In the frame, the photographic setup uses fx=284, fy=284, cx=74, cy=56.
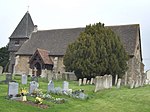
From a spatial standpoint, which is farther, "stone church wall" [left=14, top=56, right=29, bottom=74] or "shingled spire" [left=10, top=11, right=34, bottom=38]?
"shingled spire" [left=10, top=11, right=34, bottom=38]

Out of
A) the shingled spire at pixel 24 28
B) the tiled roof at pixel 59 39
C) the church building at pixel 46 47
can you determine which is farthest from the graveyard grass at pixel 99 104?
the shingled spire at pixel 24 28

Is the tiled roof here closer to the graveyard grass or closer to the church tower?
the church tower

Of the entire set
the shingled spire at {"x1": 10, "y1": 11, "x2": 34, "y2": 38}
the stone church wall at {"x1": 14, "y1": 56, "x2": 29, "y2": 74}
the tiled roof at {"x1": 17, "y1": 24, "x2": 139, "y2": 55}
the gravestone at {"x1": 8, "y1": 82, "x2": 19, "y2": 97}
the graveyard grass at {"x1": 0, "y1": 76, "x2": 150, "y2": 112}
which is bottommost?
the graveyard grass at {"x1": 0, "y1": 76, "x2": 150, "y2": 112}

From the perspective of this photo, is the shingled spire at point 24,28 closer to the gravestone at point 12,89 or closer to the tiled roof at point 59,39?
the tiled roof at point 59,39

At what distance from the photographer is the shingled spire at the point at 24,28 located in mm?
51531

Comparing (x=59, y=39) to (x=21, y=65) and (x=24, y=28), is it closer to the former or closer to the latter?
(x=21, y=65)

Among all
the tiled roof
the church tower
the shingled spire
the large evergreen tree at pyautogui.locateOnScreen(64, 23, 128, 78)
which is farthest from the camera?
the shingled spire

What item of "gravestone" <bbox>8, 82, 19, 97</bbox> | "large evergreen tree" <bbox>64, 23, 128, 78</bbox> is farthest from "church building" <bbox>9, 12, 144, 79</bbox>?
"gravestone" <bbox>8, 82, 19, 97</bbox>

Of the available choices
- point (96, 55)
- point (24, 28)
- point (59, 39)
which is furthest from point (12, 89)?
point (24, 28)

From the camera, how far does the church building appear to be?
131ft

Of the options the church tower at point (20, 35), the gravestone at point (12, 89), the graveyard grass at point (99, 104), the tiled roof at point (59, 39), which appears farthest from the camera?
the church tower at point (20, 35)

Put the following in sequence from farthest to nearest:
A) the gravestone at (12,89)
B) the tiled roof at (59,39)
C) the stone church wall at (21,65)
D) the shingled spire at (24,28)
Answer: the shingled spire at (24,28) < the stone church wall at (21,65) < the tiled roof at (59,39) < the gravestone at (12,89)

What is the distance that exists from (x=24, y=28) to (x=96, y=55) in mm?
24921

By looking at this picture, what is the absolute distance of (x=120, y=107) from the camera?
1508 cm
